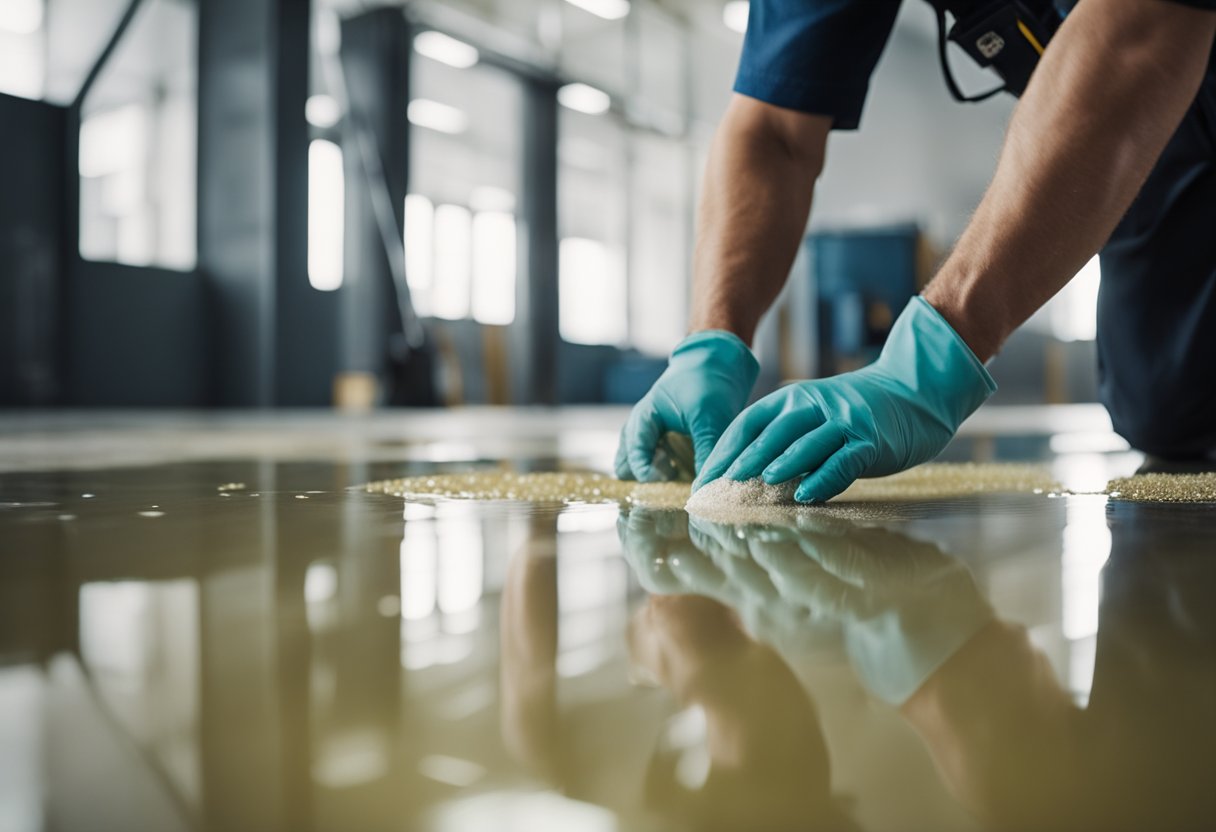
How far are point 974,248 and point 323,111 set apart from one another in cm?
722

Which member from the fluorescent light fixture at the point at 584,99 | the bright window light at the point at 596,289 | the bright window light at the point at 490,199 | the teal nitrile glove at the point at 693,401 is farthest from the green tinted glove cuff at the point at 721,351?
the bright window light at the point at 596,289

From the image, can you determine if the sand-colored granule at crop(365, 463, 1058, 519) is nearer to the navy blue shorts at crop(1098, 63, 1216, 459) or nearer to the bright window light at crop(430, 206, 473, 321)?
the navy blue shorts at crop(1098, 63, 1216, 459)

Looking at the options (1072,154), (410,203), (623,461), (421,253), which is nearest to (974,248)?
(1072,154)

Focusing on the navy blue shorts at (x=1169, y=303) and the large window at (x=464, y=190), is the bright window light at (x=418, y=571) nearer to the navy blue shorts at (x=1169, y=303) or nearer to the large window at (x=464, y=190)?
the navy blue shorts at (x=1169, y=303)

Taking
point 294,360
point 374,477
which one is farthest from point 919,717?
point 294,360

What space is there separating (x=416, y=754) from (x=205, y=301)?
19.8 feet

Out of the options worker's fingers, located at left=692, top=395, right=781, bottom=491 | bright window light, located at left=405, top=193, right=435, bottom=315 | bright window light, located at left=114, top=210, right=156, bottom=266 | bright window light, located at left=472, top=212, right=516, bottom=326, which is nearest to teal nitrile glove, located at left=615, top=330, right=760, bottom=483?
worker's fingers, located at left=692, top=395, right=781, bottom=491

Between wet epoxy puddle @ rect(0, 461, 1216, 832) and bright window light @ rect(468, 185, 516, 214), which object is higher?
bright window light @ rect(468, 185, 516, 214)

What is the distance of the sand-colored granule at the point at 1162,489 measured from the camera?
34.4 inches

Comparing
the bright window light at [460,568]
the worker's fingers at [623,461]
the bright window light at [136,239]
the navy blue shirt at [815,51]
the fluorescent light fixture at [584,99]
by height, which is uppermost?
the fluorescent light fixture at [584,99]

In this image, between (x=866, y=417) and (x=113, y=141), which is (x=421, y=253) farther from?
(x=866, y=417)

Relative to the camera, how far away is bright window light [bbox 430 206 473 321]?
26.4 ft

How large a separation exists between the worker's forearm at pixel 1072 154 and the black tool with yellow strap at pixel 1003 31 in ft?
1.37

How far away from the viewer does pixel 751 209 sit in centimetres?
117
